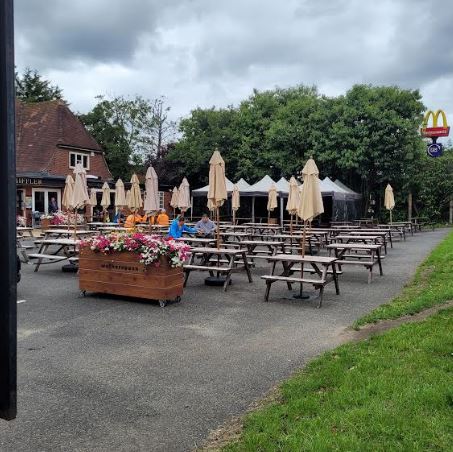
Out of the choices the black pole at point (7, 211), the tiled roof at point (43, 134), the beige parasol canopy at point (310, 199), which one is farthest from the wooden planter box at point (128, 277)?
the tiled roof at point (43, 134)

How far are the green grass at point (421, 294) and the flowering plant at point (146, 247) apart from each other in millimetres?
2974

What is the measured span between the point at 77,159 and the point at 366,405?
31.0 meters

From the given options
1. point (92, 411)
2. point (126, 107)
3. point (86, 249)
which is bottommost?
point (92, 411)

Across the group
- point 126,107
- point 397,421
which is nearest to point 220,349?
point 397,421

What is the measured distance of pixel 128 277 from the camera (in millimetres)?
8188

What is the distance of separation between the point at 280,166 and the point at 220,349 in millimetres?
27174

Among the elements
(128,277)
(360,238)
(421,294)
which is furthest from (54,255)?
(421,294)

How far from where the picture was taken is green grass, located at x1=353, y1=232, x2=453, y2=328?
7012 millimetres

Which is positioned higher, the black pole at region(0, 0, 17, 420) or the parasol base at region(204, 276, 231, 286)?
the black pole at region(0, 0, 17, 420)

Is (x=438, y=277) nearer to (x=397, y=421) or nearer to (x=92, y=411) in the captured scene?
(x=397, y=421)

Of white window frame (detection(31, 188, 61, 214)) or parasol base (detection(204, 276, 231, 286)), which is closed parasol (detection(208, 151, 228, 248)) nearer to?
parasol base (detection(204, 276, 231, 286))

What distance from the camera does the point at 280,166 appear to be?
105 ft

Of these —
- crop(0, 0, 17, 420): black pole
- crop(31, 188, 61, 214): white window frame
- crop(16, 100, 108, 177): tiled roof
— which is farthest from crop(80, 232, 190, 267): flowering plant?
crop(16, 100, 108, 177): tiled roof

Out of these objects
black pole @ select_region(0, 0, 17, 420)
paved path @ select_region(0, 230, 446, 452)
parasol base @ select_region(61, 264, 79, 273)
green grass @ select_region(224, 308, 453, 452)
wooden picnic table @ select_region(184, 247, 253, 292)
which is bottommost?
paved path @ select_region(0, 230, 446, 452)
